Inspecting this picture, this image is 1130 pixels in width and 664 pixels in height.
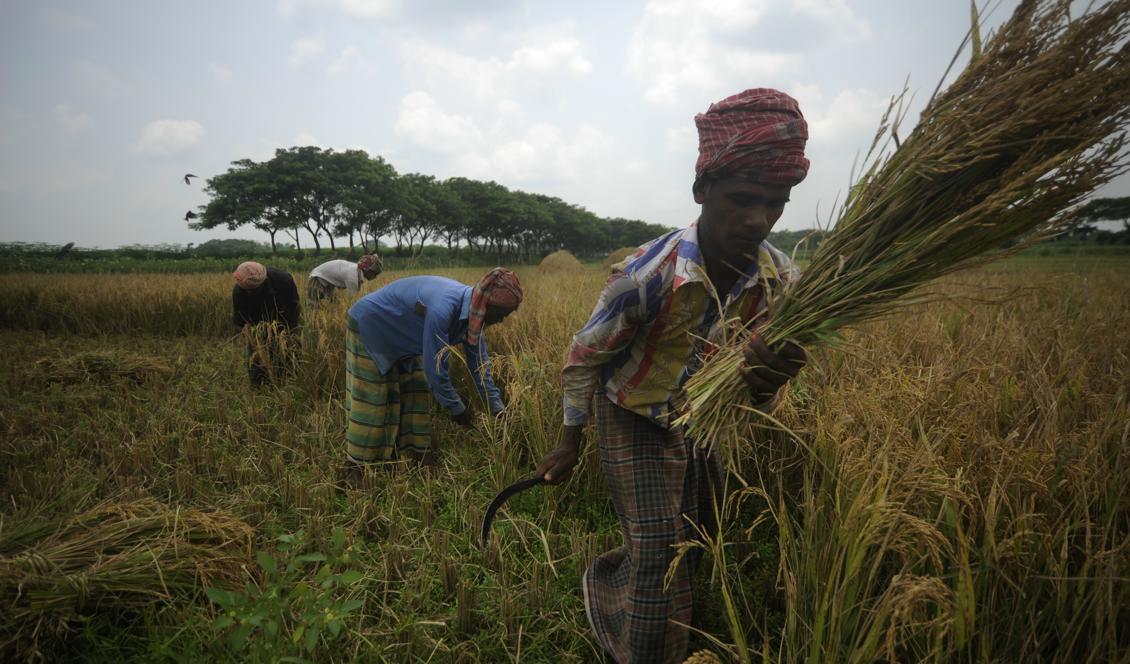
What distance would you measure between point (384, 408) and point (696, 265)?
2.26 meters

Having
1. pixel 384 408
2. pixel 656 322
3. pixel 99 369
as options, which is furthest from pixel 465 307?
pixel 99 369

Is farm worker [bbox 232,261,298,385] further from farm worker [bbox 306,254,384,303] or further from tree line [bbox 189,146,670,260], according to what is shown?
tree line [bbox 189,146,670,260]

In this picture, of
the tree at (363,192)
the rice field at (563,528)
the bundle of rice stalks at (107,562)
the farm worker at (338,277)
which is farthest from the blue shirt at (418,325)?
the tree at (363,192)

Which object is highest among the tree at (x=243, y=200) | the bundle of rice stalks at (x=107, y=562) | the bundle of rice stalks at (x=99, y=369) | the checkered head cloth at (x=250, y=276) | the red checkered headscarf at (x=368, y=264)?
the tree at (x=243, y=200)

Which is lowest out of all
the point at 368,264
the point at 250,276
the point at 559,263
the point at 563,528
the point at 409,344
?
the point at 563,528

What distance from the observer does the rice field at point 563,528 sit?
3.64 feet

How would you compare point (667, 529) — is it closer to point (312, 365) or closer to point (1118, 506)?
point (1118, 506)

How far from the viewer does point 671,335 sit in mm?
1342

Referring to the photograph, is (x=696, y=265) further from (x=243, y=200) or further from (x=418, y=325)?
(x=243, y=200)

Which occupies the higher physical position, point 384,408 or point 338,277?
point 338,277

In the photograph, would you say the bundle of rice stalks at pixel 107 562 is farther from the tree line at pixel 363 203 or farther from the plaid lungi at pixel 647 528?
the tree line at pixel 363 203

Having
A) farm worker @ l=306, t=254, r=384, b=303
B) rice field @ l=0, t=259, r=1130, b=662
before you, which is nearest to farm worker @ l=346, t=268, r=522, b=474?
rice field @ l=0, t=259, r=1130, b=662

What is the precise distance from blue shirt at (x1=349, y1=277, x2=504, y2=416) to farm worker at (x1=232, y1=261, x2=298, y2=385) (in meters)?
1.69

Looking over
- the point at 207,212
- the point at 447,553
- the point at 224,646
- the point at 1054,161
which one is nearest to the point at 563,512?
the point at 447,553
